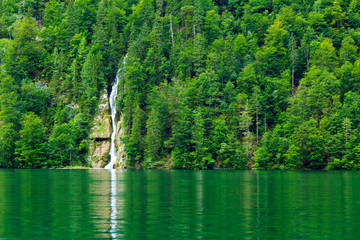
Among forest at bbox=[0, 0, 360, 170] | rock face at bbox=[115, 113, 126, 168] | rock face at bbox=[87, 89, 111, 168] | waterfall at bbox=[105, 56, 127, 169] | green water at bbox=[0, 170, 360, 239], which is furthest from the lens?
rock face at bbox=[87, 89, 111, 168]

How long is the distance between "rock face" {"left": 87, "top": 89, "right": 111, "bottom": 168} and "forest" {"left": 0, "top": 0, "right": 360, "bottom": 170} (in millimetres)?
2806

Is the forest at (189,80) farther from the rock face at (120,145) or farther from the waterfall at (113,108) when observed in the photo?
the waterfall at (113,108)

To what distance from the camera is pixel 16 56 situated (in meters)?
152

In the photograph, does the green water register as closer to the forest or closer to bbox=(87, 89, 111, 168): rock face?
the forest

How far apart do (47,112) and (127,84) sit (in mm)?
24306

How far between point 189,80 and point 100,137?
2889 cm

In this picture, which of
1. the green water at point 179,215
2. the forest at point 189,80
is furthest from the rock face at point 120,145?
the green water at point 179,215

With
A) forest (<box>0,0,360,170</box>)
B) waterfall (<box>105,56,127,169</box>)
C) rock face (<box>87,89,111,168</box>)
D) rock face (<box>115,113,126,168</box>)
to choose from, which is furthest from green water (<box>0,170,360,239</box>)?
rock face (<box>87,89,111,168</box>)

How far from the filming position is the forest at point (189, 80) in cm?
12062

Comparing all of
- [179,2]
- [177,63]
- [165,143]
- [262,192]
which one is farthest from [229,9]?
[262,192]

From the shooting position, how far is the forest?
121 m

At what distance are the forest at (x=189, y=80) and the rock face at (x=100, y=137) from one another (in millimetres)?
2806

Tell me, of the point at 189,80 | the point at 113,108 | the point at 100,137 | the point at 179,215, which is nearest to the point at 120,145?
the point at 100,137

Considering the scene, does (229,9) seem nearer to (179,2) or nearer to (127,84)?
(179,2)
